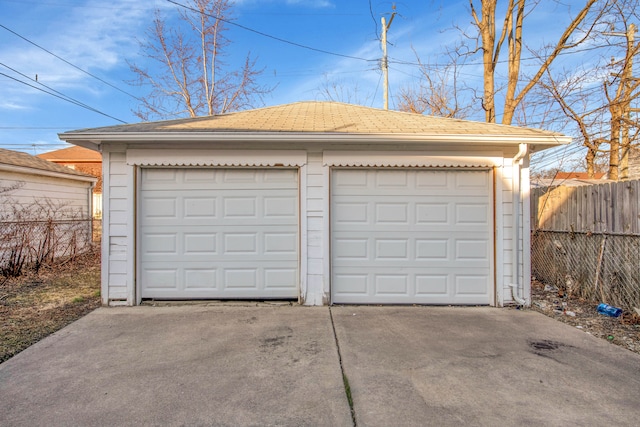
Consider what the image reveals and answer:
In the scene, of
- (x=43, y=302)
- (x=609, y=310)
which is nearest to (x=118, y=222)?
(x=43, y=302)

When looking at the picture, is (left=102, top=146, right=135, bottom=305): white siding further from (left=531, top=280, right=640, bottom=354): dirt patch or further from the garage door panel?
(left=531, top=280, right=640, bottom=354): dirt patch

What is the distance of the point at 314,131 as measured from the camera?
530 cm

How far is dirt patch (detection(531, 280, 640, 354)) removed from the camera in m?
4.26

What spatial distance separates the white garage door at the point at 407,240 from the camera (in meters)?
5.58

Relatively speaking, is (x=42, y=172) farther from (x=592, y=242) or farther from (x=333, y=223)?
(x=592, y=242)

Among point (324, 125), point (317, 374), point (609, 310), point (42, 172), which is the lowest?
point (317, 374)

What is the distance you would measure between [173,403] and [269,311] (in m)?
2.44

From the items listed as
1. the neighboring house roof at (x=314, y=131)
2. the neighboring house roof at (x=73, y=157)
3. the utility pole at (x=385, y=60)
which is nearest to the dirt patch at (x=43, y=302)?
the neighboring house roof at (x=314, y=131)

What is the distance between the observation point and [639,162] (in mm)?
12664

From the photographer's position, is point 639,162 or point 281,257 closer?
point 281,257

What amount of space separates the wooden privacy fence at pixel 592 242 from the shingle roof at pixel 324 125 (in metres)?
1.29

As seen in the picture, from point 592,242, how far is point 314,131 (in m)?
4.64

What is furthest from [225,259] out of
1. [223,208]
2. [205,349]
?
[205,349]

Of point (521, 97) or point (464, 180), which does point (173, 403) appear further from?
point (521, 97)
